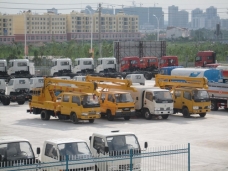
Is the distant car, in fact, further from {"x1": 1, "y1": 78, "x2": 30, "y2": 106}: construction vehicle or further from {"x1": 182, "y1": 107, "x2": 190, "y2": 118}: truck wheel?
{"x1": 182, "y1": 107, "x2": 190, "y2": 118}: truck wheel

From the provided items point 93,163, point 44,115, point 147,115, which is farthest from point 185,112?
point 93,163

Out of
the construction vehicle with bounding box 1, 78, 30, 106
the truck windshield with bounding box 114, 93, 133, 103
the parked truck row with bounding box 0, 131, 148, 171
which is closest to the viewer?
the parked truck row with bounding box 0, 131, 148, 171

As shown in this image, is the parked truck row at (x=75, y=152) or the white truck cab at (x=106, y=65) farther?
the white truck cab at (x=106, y=65)

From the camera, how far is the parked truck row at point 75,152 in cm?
1883

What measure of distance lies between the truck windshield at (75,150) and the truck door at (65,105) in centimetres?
1439

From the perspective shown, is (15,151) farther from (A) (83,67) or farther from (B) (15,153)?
(A) (83,67)

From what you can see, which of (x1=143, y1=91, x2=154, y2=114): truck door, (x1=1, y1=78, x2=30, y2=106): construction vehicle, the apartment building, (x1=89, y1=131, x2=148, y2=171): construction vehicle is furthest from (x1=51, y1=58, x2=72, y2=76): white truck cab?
the apartment building

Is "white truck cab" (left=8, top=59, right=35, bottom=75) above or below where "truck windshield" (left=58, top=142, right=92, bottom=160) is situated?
above

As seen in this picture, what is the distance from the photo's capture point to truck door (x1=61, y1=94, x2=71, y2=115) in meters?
34.9

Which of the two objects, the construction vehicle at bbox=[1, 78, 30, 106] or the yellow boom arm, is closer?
the yellow boom arm

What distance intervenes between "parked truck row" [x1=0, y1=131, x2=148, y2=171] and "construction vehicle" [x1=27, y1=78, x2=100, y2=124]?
12.2 metres

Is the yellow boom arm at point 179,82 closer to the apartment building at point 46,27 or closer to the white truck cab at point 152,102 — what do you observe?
the white truck cab at point 152,102

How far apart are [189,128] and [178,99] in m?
4.80

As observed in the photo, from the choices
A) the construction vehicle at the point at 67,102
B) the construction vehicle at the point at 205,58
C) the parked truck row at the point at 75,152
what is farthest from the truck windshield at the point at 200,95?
the construction vehicle at the point at 205,58
